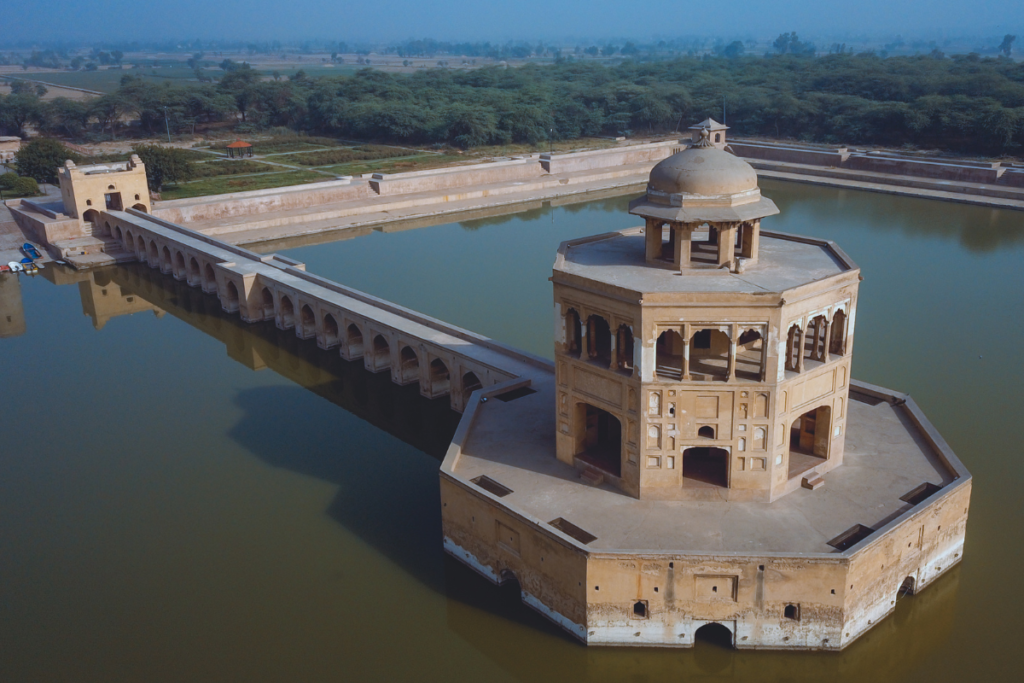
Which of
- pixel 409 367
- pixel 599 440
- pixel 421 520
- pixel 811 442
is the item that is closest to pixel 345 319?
pixel 409 367

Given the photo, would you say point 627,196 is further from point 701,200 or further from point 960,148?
point 701,200

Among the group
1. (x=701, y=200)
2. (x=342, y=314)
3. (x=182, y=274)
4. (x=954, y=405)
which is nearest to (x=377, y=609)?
(x=701, y=200)

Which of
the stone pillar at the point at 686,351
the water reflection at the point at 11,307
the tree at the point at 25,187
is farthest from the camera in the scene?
the tree at the point at 25,187

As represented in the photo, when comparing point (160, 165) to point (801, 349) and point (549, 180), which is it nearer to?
point (549, 180)

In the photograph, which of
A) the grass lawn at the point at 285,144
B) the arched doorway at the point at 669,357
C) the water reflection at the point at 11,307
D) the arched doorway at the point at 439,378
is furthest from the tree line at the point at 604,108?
the arched doorway at the point at 669,357

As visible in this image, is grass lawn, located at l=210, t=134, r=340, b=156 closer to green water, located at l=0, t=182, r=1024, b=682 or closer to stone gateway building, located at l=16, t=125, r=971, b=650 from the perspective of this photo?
green water, located at l=0, t=182, r=1024, b=682

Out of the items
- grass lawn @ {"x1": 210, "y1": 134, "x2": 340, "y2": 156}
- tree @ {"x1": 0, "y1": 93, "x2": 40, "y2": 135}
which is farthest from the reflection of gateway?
tree @ {"x1": 0, "y1": 93, "x2": 40, "y2": 135}

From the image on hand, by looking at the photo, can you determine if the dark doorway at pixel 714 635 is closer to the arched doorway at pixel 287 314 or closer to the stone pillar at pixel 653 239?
the stone pillar at pixel 653 239

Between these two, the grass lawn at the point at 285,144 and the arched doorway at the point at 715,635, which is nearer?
the arched doorway at the point at 715,635
